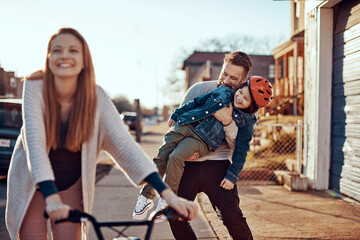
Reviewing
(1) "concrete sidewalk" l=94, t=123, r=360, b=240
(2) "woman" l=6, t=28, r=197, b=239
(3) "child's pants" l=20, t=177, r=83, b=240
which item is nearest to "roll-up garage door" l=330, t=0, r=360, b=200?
(1) "concrete sidewalk" l=94, t=123, r=360, b=240

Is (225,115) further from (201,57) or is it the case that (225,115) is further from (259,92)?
(201,57)

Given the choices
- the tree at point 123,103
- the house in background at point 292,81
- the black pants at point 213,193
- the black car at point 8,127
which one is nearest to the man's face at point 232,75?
the black pants at point 213,193

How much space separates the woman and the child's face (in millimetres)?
1017

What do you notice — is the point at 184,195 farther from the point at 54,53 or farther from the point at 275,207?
the point at 275,207

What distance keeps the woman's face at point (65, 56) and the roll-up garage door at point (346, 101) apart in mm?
4980

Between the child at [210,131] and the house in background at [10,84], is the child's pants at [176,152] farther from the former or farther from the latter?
the house in background at [10,84]

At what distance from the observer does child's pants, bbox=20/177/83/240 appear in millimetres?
2230

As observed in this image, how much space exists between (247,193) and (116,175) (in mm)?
3729

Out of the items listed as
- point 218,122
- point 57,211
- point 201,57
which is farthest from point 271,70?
point 57,211

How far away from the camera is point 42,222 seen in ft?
7.42

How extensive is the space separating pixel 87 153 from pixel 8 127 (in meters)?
6.73

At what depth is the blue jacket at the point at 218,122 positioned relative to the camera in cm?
293

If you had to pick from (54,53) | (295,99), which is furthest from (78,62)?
(295,99)

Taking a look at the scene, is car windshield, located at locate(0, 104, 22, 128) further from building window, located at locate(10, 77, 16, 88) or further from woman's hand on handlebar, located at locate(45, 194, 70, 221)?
building window, located at locate(10, 77, 16, 88)
